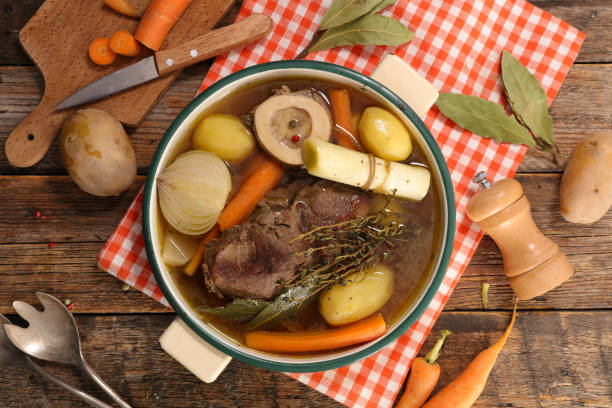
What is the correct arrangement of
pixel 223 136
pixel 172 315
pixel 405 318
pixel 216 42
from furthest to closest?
1. pixel 172 315
2. pixel 216 42
3. pixel 223 136
4. pixel 405 318

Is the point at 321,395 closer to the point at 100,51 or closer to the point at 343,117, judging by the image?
the point at 343,117

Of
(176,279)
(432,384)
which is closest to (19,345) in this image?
(176,279)

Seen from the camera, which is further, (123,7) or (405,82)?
(123,7)

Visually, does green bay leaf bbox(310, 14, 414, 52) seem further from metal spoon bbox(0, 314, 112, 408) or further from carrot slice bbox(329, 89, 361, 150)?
metal spoon bbox(0, 314, 112, 408)

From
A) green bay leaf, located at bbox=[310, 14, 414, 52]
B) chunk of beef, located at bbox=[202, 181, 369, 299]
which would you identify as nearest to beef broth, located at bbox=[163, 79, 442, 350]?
chunk of beef, located at bbox=[202, 181, 369, 299]

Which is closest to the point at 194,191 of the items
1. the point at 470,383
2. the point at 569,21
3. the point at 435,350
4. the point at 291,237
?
the point at 291,237

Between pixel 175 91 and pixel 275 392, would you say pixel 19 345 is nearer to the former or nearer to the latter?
pixel 275 392
